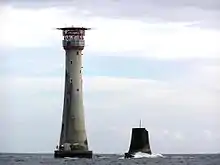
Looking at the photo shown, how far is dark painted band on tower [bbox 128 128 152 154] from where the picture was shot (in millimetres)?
89812

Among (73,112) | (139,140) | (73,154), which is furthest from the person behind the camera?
(139,140)

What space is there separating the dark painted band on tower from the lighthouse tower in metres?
4.52

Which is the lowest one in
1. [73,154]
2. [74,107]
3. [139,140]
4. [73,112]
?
[73,154]

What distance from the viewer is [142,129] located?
3553 inches

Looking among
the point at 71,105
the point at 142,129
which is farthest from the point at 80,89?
the point at 142,129

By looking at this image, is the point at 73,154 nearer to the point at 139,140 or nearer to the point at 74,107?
the point at 74,107

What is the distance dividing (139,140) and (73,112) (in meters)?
7.09

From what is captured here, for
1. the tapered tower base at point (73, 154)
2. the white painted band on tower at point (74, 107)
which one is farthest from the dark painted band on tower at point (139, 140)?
the white painted band on tower at point (74, 107)

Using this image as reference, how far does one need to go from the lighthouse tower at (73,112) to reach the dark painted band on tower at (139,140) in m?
4.52

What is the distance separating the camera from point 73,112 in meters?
88.1

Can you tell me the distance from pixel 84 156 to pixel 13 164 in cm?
897

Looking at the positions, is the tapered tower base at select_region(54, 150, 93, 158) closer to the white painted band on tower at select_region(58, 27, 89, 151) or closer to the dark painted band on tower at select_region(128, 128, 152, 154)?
the white painted band on tower at select_region(58, 27, 89, 151)

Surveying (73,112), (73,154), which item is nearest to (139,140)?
(73,154)

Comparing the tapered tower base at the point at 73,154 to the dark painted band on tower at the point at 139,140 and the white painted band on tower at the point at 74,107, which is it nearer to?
the white painted band on tower at the point at 74,107
